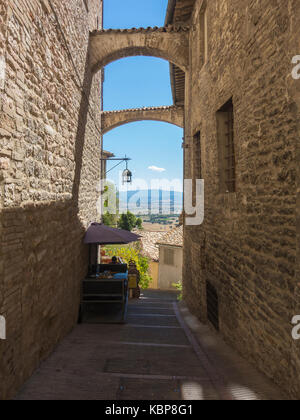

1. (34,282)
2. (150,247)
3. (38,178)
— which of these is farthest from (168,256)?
(38,178)

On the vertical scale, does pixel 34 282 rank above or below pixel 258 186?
below

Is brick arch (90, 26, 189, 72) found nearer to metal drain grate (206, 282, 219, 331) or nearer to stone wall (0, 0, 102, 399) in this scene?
stone wall (0, 0, 102, 399)

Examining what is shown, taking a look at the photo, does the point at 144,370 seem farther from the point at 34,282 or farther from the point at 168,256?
the point at 168,256

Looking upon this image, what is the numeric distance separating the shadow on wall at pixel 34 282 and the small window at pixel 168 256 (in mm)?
12910

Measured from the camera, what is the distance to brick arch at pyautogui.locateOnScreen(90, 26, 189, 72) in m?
7.39

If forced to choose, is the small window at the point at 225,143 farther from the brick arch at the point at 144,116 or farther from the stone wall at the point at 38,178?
the brick arch at the point at 144,116

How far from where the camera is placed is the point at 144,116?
1367 centimetres

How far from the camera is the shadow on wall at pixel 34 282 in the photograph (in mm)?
2662

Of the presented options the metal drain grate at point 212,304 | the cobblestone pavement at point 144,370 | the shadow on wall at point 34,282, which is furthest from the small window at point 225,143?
the shadow on wall at point 34,282

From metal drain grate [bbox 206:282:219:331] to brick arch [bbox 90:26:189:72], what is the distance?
630 centimetres

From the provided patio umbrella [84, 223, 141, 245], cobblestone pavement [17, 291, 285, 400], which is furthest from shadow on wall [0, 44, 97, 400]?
patio umbrella [84, 223, 141, 245]

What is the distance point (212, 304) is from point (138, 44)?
719 cm
